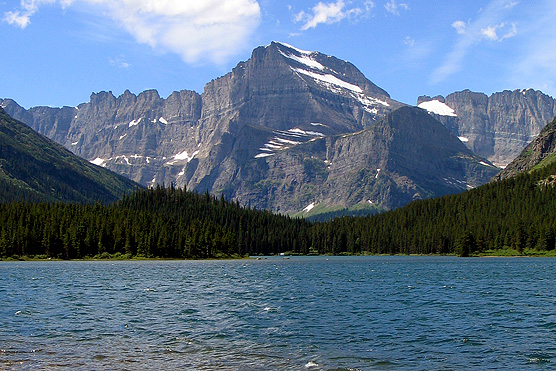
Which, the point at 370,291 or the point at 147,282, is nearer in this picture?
the point at 370,291

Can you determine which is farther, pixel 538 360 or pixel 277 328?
pixel 277 328

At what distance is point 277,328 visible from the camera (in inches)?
2080

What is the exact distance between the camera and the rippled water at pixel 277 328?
39.3 meters

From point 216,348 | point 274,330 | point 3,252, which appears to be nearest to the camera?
point 216,348

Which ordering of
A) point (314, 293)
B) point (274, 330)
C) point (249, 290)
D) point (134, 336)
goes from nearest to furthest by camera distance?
point (134, 336), point (274, 330), point (314, 293), point (249, 290)

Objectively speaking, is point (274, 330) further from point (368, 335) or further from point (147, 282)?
point (147, 282)

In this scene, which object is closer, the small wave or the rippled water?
the small wave

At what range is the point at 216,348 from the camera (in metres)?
43.8

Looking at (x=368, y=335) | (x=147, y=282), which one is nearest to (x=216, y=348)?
(x=368, y=335)

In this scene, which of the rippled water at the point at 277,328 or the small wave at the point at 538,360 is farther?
the rippled water at the point at 277,328

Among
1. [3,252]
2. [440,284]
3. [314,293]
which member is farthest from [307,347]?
[3,252]

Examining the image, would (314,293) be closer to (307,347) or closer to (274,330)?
(274,330)

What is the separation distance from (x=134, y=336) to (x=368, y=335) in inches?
775

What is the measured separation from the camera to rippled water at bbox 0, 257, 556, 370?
39281 millimetres
